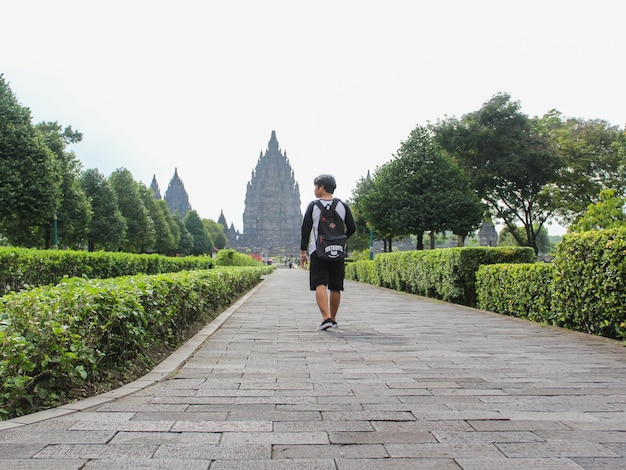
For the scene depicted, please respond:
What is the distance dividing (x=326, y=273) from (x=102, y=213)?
39501 millimetres

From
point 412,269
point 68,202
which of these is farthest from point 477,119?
point 68,202

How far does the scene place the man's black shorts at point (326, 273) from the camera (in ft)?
22.2

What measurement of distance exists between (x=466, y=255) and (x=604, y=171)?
2826 centimetres

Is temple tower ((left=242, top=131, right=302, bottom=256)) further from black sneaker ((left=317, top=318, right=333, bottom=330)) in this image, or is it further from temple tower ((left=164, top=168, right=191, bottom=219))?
black sneaker ((left=317, top=318, right=333, bottom=330))

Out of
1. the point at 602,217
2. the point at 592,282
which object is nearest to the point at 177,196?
the point at 602,217

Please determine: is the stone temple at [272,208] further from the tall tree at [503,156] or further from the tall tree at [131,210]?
the tall tree at [503,156]

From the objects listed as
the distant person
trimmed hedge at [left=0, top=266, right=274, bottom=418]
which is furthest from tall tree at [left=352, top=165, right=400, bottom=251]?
trimmed hedge at [left=0, top=266, right=274, bottom=418]

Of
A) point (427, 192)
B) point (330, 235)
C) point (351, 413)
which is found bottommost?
point (351, 413)

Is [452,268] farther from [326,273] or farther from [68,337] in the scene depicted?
[68,337]

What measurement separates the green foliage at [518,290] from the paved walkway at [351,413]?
6.40ft

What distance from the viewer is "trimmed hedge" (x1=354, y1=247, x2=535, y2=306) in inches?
441

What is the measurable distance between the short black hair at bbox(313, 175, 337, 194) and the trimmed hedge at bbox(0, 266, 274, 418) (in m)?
2.59

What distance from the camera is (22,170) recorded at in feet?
78.0

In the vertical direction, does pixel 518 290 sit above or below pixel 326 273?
below
